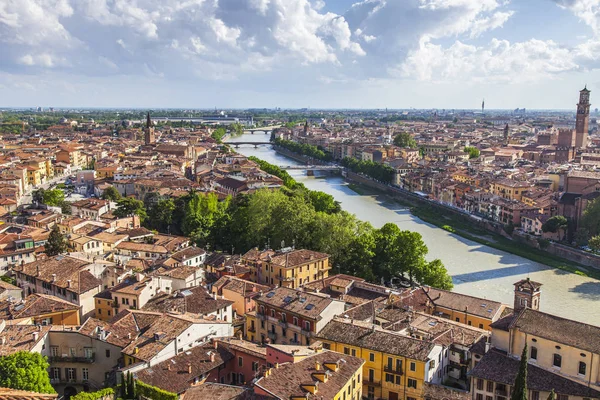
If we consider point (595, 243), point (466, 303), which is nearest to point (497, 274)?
point (595, 243)

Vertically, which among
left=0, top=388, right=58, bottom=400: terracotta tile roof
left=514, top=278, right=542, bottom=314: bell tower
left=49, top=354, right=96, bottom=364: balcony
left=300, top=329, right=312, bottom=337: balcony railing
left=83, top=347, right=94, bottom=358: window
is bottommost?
left=49, top=354, right=96, bottom=364: balcony

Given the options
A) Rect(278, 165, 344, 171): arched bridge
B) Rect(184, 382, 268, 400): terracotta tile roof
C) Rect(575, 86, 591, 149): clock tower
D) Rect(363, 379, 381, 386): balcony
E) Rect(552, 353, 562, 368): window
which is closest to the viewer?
Rect(184, 382, 268, 400): terracotta tile roof

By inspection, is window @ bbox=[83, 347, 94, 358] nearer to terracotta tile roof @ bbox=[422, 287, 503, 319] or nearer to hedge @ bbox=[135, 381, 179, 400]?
hedge @ bbox=[135, 381, 179, 400]

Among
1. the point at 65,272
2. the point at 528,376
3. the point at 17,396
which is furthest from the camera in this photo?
the point at 65,272

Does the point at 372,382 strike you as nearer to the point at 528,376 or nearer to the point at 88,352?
the point at 528,376

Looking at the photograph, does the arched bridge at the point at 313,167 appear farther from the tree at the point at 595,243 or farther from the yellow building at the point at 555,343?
the yellow building at the point at 555,343

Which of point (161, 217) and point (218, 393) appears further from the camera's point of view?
point (161, 217)

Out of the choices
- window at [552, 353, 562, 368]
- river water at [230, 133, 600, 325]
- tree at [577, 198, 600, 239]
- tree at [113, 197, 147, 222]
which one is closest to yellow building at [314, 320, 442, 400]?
window at [552, 353, 562, 368]
